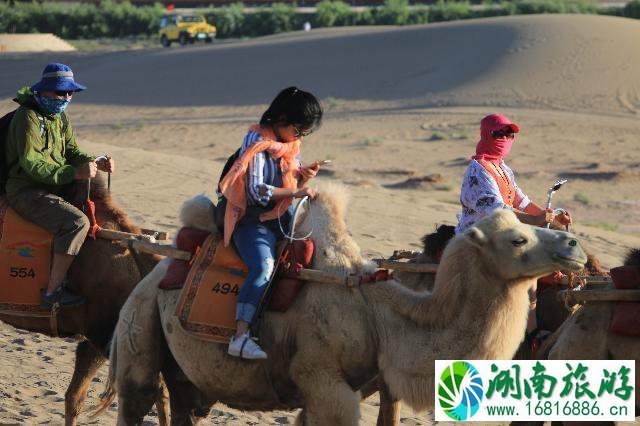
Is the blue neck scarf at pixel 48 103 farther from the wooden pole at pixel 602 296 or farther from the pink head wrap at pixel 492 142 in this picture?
the wooden pole at pixel 602 296

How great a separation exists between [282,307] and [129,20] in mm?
61790

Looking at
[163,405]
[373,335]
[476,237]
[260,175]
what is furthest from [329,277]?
[163,405]

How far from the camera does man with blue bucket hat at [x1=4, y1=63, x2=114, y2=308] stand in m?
8.16

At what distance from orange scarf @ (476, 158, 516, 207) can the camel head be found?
55.5 inches

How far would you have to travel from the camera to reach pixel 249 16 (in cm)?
6506

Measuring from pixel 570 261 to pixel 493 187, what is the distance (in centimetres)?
166

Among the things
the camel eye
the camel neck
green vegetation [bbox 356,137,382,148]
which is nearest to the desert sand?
green vegetation [bbox 356,137,382,148]

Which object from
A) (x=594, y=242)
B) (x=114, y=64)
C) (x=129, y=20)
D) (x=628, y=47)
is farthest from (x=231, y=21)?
(x=594, y=242)

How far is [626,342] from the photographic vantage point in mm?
6828

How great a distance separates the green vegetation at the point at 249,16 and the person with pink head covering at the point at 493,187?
2114 inches

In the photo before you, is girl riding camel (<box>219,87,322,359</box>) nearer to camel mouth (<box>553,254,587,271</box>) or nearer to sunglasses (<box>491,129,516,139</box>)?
sunglasses (<box>491,129,516,139</box>)

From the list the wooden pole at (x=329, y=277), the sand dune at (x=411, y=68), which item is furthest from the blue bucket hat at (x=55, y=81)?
the sand dune at (x=411, y=68)

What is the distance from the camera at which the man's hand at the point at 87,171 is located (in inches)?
317

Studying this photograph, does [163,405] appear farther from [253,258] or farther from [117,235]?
[253,258]
